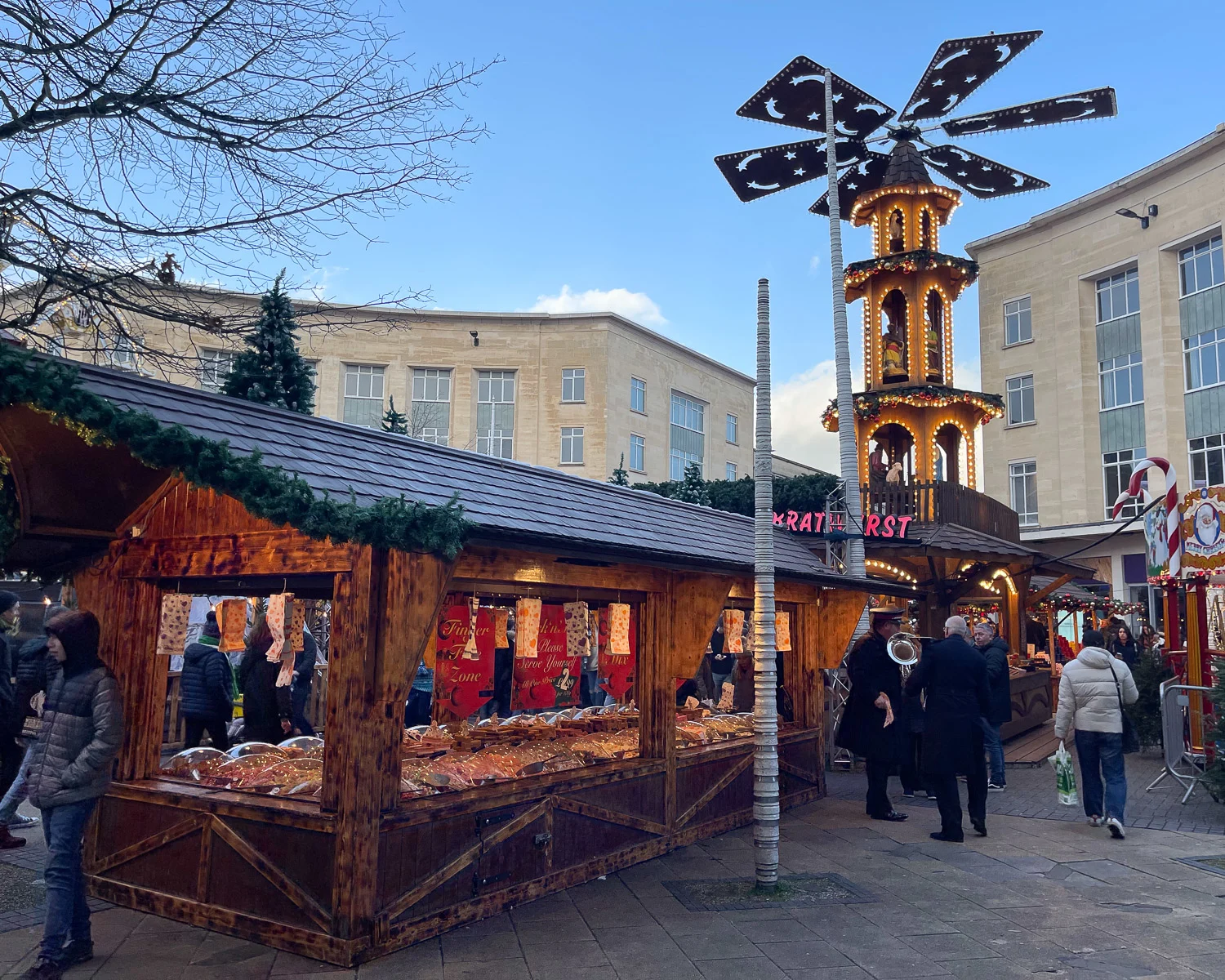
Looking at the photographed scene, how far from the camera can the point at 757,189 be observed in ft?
69.8

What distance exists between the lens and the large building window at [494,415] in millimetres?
42625

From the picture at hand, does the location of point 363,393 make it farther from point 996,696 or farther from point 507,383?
point 996,696

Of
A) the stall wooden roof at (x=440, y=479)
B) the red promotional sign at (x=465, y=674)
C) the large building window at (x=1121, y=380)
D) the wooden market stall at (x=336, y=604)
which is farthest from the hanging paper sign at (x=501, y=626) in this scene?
the large building window at (x=1121, y=380)

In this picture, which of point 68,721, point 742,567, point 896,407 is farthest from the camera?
point 896,407

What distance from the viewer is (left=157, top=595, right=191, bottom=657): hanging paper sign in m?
6.38

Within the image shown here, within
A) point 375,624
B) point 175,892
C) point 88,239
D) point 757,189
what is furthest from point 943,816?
point 757,189

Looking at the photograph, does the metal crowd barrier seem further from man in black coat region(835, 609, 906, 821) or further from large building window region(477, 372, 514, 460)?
large building window region(477, 372, 514, 460)

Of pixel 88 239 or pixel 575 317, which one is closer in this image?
pixel 88 239

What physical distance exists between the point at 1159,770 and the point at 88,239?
Answer: 13.9 meters

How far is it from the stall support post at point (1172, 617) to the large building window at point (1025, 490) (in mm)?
21374

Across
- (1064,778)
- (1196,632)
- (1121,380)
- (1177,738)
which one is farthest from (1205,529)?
(1121,380)

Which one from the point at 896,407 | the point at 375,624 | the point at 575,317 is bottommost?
the point at 375,624

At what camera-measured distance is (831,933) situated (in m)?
5.73

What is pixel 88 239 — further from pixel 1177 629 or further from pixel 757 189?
pixel 757 189
